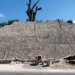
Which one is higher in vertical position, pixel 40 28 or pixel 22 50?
pixel 40 28

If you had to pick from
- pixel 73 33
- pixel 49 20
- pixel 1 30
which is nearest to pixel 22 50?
pixel 1 30

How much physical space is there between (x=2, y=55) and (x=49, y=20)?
15.3 metres

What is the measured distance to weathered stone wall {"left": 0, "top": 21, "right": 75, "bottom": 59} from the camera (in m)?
27.1

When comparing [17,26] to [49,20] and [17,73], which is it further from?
[17,73]

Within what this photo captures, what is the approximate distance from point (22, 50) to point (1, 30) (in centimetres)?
746

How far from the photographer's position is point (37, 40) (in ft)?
99.6

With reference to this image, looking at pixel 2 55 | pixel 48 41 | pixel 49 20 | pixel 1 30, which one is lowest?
pixel 2 55

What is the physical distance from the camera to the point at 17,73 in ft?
14.2

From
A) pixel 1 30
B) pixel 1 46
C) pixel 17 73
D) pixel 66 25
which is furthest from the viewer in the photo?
pixel 66 25

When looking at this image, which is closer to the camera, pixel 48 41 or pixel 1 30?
pixel 48 41

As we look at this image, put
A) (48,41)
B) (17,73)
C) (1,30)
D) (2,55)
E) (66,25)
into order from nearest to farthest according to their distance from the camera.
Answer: (17,73), (2,55), (48,41), (1,30), (66,25)

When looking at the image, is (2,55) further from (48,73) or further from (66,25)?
(48,73)

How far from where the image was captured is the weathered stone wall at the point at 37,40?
27.1 m

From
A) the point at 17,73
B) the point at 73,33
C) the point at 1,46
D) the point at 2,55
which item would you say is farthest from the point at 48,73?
the point at 73,33
